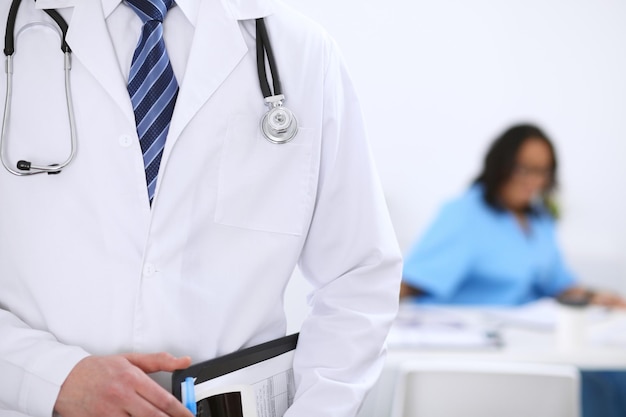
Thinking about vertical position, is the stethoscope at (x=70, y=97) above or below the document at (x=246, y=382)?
above

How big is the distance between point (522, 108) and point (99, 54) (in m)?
3.36

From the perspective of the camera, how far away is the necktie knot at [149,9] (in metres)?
1.06

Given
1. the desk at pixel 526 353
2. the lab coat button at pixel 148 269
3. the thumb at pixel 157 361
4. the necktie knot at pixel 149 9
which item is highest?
the necktie knot at pixel 149 9

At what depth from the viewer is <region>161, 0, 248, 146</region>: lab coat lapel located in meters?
1.04

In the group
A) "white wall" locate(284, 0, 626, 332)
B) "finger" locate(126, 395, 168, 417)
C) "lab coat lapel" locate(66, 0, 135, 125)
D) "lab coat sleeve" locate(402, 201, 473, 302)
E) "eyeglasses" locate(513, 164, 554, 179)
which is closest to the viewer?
"finger" locate(126, 395, 168, 417)

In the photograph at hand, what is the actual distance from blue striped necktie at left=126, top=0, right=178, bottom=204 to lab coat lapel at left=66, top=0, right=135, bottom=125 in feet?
0.06

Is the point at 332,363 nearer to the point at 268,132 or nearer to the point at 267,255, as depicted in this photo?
the point at 267,255

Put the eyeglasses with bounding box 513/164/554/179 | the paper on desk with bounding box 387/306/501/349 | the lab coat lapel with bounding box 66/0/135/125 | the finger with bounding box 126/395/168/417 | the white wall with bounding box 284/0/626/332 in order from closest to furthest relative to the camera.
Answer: the finger with bounding box 126/395/168/417 → the lab coat lapel with bounding box 66/0/135/125 → the paper on desk with bounding box 387/306/501/349 → the eyeglasses with bounding box 513/164/554/179 → the white wall with bounding box 284/0/626/332

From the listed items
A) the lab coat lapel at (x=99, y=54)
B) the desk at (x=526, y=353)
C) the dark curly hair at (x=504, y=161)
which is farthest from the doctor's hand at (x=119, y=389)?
the dark curly hair at (x=504, y=161)

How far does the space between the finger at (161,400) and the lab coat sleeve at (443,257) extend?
2.35m

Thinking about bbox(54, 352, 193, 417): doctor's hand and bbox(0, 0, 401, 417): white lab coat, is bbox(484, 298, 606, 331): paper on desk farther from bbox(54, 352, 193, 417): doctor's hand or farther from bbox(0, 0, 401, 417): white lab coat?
bbox(54, 352, 193, 417): doctor's hand

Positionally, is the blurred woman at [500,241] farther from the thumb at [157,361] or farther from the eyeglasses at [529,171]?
the thumb at [157,361]

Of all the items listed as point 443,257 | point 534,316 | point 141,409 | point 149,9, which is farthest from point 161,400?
point 443,257

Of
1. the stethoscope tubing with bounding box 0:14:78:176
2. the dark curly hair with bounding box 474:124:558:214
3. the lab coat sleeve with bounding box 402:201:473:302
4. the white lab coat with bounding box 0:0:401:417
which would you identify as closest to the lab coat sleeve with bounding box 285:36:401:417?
the white lab coat with bounding box 0:0:401:417
